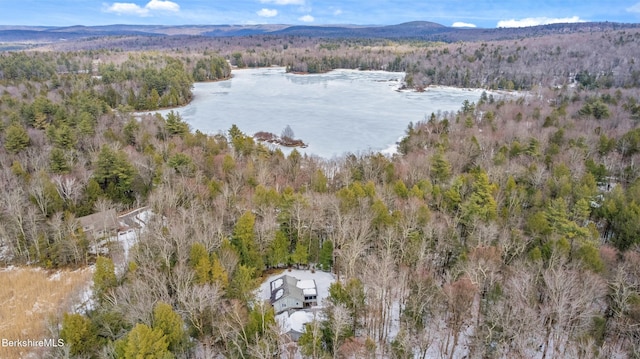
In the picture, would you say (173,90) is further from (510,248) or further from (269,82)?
(510,248)

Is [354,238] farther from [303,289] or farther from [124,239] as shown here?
[124,239]

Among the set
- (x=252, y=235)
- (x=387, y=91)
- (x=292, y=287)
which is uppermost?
(x=387, y=91)

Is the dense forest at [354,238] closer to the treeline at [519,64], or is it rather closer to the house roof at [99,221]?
the house roof at [99,221]

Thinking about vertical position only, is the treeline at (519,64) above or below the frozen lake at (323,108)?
above

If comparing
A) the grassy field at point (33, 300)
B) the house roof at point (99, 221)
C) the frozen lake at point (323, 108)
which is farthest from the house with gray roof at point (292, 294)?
the frozen lake at point (323, 108)

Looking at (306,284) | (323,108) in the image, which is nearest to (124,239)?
(306,284)

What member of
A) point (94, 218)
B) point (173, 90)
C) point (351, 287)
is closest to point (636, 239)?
point (351, 287)
